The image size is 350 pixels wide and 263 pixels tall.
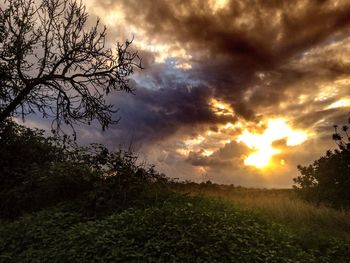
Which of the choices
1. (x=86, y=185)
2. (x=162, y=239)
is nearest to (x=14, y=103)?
(x=86, y=185)

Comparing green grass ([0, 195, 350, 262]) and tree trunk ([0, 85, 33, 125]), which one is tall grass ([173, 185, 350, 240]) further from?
tree trunk ([0, 85, 33, 125])

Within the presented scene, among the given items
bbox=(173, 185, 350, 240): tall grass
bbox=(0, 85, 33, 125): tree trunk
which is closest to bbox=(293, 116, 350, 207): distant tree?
bbox=(173, 185, 350, 240): tall grass

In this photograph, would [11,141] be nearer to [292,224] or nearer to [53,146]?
[53,146]

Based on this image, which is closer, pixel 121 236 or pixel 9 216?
pixel 121 236

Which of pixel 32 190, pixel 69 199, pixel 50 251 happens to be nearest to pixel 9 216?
pixel 32 190

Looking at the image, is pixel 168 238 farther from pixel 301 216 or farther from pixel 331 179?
pixel 331 179

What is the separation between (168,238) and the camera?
9828 mm

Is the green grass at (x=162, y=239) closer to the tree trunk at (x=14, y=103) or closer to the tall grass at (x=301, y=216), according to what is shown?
the tall grass at (x=301, y=216)

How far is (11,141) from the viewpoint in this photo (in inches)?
775

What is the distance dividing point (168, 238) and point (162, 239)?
0.47 ft

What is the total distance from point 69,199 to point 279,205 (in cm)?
833

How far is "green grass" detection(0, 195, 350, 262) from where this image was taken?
9.29 metres

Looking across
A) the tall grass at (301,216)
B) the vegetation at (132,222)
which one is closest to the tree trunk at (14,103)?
the vegetation at (132,222)

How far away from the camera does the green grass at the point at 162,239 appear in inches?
366
